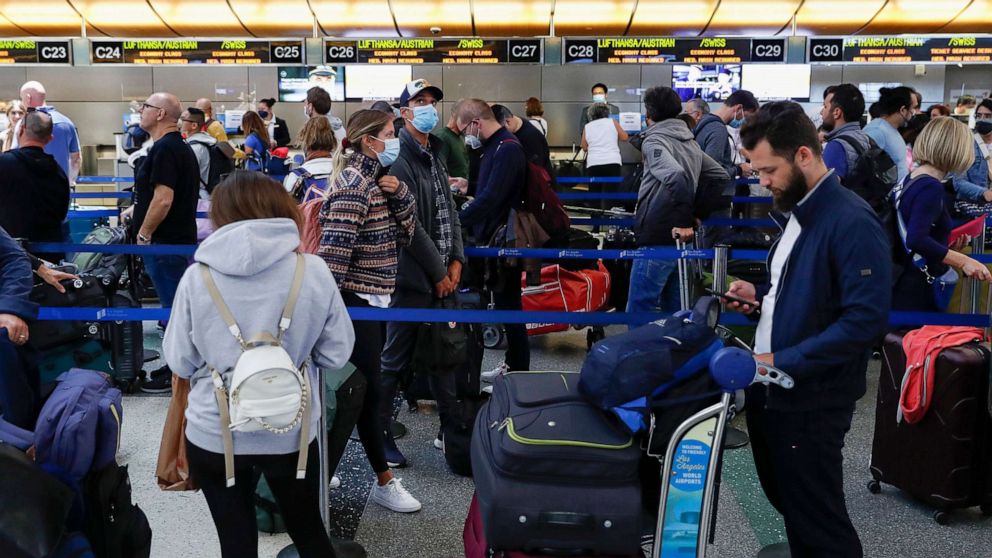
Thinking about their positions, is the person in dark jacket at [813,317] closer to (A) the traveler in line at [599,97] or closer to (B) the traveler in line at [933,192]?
(B) the traveler in line at [933,192]

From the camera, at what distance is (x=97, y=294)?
4.97 metres

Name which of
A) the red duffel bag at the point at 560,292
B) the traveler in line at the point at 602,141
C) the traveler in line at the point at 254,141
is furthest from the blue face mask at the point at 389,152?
the traveler in line at the point at 602,141

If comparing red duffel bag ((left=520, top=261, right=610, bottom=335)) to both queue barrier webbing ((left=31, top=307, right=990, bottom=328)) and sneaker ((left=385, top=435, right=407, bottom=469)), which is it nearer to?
sneaker ((left=385, top=435, right=407, bottom=469))

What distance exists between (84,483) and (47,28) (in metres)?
14.2

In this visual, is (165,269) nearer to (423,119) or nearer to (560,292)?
(423,119)

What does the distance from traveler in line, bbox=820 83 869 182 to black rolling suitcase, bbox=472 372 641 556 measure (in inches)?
130

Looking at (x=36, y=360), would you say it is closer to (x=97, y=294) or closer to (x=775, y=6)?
(x=97, y=294)

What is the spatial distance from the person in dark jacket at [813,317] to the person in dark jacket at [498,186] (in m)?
2.66

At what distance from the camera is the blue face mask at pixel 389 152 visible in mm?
3757

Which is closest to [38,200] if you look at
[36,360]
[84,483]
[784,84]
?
[36,360]

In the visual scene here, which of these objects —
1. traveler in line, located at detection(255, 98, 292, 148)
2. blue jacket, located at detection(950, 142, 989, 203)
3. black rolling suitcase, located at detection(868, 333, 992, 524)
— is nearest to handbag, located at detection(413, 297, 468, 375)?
black rolling suitcase, located at detection(868, 333, 992, 524)

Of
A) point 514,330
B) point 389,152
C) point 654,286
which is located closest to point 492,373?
point 514,330

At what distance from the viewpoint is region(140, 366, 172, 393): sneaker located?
5.59 meters

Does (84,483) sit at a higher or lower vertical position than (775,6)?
lower
